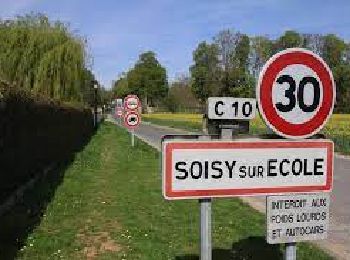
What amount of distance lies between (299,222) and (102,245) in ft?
12.2

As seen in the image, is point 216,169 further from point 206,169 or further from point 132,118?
point 132,118

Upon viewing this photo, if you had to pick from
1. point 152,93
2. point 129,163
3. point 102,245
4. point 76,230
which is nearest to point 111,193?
point 76,230

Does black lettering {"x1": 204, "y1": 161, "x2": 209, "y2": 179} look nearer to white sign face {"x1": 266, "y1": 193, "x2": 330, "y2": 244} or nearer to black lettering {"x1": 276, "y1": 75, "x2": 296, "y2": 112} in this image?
white sign face {"x1": 266, "y1": 193, "x2": 330, "y2": 244}

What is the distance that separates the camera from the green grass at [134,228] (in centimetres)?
663

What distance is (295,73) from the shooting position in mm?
A: 3682

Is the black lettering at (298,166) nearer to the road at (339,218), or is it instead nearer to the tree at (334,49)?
the road at (339,218)

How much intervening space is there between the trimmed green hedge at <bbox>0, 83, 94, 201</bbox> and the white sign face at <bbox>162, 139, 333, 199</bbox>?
20.0 ft

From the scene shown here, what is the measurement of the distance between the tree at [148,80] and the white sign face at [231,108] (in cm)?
12130

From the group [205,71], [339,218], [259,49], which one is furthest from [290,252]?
[205,71]

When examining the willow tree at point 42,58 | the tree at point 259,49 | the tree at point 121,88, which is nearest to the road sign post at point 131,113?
the willow tree at point 42,58

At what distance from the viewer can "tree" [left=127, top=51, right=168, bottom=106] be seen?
126 metres

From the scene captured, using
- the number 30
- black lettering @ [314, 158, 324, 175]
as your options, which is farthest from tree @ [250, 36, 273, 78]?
the number 30

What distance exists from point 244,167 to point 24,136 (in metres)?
9.09

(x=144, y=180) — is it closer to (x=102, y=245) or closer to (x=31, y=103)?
(x=31, y=103)
